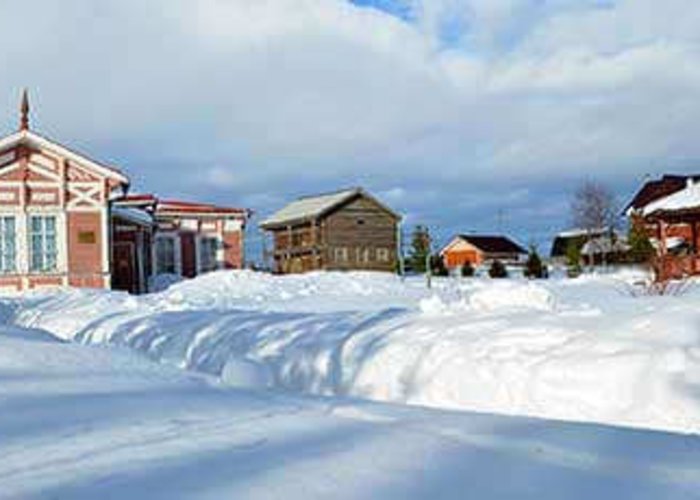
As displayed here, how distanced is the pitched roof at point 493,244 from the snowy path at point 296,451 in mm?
76157

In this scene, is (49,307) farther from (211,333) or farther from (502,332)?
(502,332)

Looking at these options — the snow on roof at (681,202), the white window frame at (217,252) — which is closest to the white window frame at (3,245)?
the white window frame at (217,252)

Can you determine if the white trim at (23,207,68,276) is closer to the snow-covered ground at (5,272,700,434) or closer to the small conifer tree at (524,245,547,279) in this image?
the snow-covered ground at (5,272,700,434)

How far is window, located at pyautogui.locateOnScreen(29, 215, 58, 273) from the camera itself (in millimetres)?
27719

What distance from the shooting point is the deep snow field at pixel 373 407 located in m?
3.71

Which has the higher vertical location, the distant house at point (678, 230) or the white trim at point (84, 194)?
the white trim at point (84, 194)

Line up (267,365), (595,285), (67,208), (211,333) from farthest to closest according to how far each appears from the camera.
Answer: (67,208) < (595,285) < (211,333) < (267,365)

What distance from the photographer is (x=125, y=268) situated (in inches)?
1260

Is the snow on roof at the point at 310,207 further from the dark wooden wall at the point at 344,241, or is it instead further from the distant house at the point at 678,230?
the distant house at the point at 678,230

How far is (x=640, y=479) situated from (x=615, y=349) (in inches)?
120

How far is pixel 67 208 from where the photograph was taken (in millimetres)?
27734

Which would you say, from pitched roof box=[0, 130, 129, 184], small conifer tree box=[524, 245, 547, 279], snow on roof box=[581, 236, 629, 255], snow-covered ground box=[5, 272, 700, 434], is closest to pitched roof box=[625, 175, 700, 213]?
snow on roof box=[581, 236, 629, 255]

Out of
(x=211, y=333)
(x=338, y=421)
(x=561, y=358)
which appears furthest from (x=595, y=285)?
(x=338, y=421)

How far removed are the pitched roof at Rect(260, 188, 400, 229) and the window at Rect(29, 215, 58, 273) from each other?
2011 centimetres
